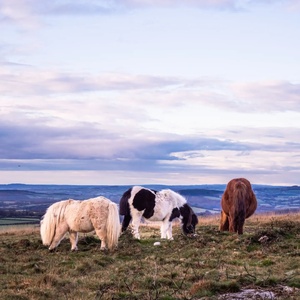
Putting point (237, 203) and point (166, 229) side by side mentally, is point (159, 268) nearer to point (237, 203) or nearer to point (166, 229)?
point (237, 203)

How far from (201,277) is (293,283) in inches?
67.4

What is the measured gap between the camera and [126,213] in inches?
798

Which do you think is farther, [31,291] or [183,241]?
[183,241]

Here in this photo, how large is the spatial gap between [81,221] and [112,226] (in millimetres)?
910

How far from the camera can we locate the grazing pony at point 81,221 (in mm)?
16359

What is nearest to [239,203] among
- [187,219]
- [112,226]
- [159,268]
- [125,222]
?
[187,219]

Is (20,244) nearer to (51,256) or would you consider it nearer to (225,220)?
(51,256)

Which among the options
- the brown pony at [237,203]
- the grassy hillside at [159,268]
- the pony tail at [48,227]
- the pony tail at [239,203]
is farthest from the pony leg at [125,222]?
the pony tail at [48,227]

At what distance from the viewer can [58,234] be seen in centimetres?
1672

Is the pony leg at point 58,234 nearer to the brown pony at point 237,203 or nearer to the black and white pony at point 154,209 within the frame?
the black and white pony at point 154,209

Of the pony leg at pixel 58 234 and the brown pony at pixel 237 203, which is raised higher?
the brown pony at pixel 237 203

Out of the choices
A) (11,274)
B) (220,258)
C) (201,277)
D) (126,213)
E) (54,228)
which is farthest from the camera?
(126,213)

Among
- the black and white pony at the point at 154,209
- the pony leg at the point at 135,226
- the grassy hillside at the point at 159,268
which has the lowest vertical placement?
the grassy hillside at the point at 159,268

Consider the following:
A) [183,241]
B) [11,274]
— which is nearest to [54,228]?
[183,241]
